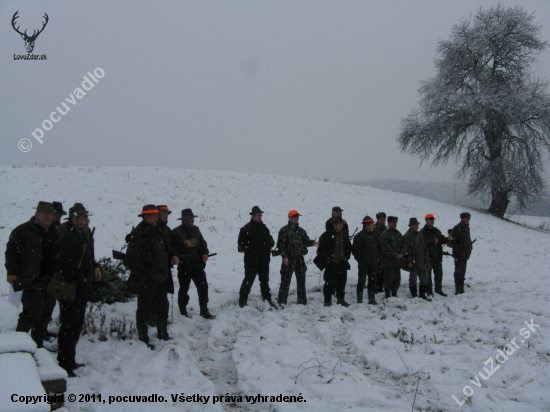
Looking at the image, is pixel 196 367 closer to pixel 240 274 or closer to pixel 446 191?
pixel 240 274

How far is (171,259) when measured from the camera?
6.98 metres

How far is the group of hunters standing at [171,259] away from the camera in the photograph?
543 cm

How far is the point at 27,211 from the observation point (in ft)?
43.2

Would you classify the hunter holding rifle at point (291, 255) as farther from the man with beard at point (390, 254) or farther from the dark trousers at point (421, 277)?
the dark trousers at point (421, 277)

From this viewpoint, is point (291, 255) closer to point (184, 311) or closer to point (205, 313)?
point (205, 313)

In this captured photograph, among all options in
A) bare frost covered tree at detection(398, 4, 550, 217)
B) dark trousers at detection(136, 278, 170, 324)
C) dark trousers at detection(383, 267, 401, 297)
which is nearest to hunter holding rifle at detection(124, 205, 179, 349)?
dark trousers at detection(136, 278, 170, 324)

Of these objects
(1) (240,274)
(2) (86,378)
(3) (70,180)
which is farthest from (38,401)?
(3) (70,180)

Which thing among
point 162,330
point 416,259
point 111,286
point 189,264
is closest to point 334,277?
point 416,259

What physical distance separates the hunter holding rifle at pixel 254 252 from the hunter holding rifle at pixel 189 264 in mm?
988

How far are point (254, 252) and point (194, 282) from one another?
151 cm

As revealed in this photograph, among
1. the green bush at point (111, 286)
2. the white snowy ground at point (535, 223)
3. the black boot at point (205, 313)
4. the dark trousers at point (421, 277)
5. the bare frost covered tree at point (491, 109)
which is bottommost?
the black boot at point (205, 313)

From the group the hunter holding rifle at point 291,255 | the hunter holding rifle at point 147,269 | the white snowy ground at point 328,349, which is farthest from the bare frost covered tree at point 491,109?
the hunter holding rifle at point 147,269

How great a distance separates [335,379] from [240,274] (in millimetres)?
6390

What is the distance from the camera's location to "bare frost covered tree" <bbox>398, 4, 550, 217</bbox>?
2436 centimetres
